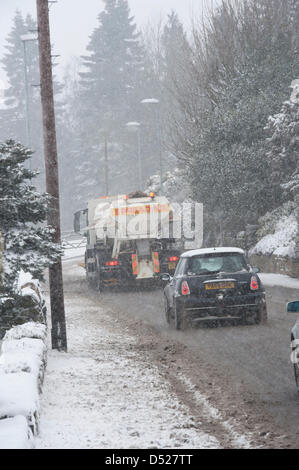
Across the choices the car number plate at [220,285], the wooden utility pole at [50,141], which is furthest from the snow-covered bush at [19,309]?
the car number plate at [220,285]

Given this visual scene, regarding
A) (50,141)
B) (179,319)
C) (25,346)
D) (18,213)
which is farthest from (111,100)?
(25,346)

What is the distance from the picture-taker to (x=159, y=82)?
82.0m

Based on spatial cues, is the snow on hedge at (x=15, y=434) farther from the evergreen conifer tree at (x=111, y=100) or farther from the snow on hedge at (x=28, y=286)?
the evergreen conifer tree at (x=111, y=100)

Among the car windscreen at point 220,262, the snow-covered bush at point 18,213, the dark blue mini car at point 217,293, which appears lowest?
the dark blue mini car at point 217,293

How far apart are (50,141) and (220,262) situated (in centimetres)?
421

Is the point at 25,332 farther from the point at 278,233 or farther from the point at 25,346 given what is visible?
the point at 278,233

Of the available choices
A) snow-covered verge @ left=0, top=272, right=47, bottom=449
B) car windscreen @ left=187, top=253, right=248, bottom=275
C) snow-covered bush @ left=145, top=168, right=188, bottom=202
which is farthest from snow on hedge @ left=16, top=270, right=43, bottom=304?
snow-covered bush @ left=145, top=168, right=188, bottom=202

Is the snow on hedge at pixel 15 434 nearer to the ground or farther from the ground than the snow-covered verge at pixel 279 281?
farther from the ground

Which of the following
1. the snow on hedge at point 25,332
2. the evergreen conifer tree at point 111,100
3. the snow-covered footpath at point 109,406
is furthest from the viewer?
the evergreen conifer tree at point 111,100

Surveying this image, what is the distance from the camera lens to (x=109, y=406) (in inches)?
339

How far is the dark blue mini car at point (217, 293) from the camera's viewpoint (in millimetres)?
14641

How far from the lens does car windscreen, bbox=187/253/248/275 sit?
49.6 feet

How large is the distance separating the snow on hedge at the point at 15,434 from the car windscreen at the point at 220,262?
29.0 feet
